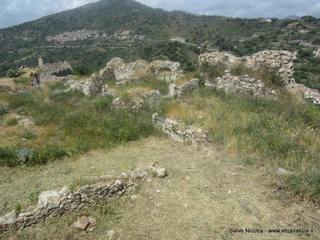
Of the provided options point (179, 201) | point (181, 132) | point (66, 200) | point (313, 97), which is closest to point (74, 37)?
point (313, 97)

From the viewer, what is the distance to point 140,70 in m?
22.1

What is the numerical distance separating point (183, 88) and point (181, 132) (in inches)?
188

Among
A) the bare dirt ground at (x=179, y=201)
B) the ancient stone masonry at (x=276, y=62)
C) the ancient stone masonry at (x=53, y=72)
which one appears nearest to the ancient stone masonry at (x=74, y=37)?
the ancient stone masonry at (x=53, y=72)

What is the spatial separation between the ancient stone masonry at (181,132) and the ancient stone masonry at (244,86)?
4.16 m

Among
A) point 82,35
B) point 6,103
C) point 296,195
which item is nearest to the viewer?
point 296,195

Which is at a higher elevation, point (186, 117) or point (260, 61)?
point (260, 61)

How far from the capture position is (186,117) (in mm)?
11523

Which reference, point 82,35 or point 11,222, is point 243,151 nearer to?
point 11,222

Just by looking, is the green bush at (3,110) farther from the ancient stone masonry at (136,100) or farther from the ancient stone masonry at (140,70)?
the ancient stone masonry at (140,70)

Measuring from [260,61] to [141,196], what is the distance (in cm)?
989

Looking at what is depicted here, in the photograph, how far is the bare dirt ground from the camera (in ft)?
20.0

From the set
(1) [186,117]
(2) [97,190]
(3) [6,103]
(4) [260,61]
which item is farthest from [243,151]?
(3) [6,103]

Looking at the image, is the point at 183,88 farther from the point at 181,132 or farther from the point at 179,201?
the point at 179,201

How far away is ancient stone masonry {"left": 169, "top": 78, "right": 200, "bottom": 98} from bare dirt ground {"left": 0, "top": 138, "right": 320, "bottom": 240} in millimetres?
5521
